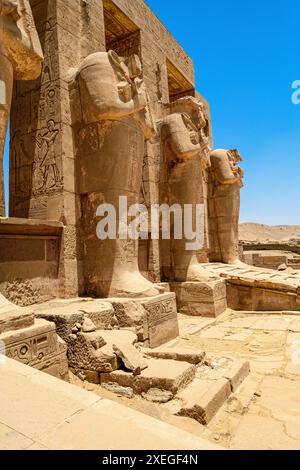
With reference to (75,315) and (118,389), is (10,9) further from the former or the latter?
(118,389)

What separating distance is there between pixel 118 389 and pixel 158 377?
1.04ft

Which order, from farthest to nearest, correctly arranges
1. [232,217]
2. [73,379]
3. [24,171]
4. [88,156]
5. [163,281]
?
[232,217], [163,281], [24,171], [88,156], [73,379]

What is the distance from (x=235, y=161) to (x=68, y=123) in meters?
5.66

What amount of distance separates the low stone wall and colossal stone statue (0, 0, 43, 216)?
414mm

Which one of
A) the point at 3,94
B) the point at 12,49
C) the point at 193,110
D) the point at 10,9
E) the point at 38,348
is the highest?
the point at 193,110

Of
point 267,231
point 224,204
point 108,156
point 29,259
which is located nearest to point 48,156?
point 108,156

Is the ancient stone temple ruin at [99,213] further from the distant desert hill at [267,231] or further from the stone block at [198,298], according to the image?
the distant desert hill at [267,231]

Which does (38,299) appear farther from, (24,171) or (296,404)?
(296,404)

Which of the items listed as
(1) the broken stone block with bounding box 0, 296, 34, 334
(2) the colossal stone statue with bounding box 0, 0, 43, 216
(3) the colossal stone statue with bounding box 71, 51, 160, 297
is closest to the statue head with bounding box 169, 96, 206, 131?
(3) the colossal stone statue with bounding box 71, 51, 160, 297

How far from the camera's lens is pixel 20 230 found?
3.75 m

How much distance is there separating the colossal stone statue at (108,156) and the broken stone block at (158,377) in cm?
148

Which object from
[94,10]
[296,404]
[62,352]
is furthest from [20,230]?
[94,10]

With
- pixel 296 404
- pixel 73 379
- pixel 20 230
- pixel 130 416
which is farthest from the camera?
pixel 20 230

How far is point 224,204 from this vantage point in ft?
29.5
